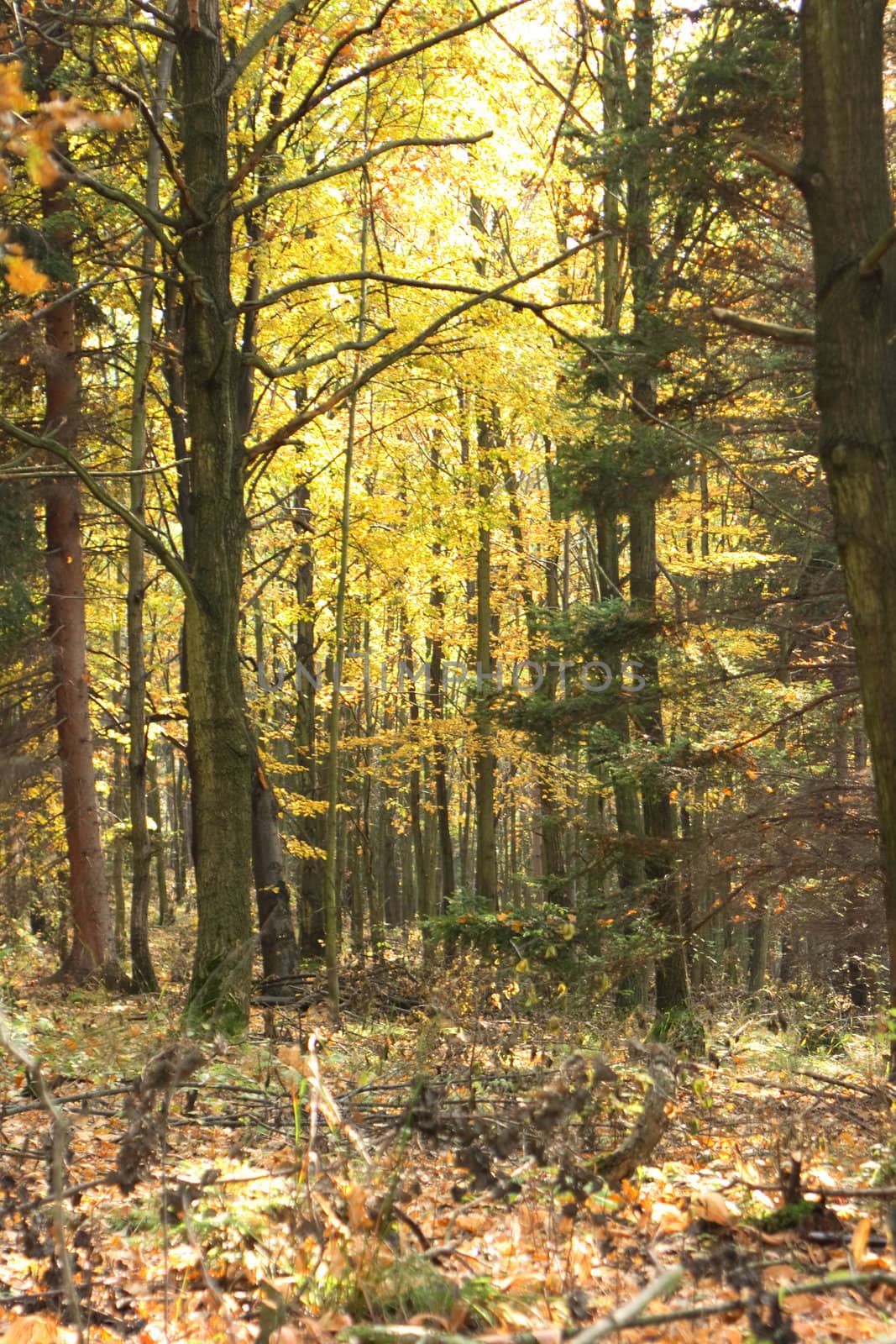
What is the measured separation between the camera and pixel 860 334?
15.5 feet

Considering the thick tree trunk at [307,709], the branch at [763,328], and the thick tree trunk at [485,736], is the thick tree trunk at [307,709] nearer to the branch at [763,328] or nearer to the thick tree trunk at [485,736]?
the thick tree trunk at [485,736]

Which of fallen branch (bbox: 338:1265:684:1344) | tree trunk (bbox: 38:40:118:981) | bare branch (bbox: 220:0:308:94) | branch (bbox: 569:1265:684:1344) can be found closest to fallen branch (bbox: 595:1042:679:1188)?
fallen branch (bbox: 338:1265:684:1344)

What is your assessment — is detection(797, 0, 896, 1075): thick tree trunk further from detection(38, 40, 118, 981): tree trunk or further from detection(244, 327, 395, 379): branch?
detection(38, 40, 118, 981): tree trunk

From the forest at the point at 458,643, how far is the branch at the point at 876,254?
0.05 metres

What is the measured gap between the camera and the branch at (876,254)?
4293 mm

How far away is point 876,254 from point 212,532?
16.0 ft

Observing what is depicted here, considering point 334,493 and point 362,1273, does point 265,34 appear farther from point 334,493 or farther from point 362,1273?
point 334,493

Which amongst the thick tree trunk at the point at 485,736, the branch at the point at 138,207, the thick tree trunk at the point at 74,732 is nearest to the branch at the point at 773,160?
the branch at the point at 138,207

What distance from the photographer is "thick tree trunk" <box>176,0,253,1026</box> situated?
24.7 ft

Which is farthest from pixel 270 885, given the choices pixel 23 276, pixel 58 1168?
pixel 23 276

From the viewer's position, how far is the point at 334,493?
16469mm

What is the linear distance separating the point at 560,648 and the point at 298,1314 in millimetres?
9935

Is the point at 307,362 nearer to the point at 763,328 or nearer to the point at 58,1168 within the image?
the point at 763,328

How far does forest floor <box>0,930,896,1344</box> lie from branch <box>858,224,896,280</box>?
344 centimetres
